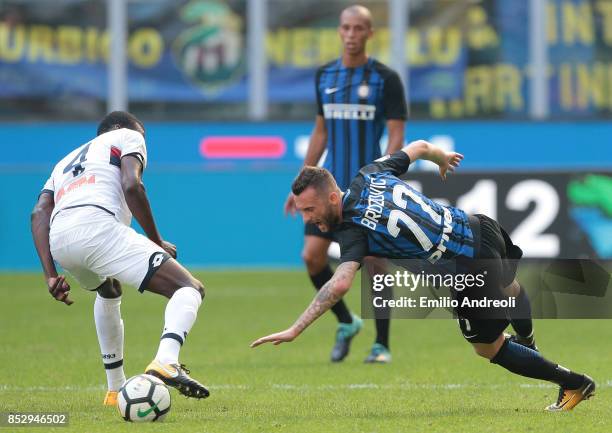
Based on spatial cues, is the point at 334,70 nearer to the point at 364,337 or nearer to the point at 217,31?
the point at 364,337

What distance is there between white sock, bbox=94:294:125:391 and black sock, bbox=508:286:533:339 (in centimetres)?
218

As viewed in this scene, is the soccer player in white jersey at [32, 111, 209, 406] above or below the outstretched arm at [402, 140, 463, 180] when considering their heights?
below

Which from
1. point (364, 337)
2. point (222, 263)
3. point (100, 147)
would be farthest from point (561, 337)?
point (222, 263)

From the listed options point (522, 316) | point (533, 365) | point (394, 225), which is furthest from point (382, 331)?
point (394, 225)

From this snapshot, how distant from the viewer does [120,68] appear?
64.3 feet

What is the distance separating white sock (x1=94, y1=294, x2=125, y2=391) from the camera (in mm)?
7371

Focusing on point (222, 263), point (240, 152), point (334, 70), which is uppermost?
point (334, 70)

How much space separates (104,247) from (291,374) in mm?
2443

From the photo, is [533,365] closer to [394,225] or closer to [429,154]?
[394,225]

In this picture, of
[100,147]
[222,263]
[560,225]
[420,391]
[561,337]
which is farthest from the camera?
[222,263]

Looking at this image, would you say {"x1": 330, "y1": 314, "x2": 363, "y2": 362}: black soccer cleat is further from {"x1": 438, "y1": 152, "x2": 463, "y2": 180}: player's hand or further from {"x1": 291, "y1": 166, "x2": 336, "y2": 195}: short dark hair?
{"x1": 291, "y1": 166, "x2": 336, "y2": 195}: short dark hair

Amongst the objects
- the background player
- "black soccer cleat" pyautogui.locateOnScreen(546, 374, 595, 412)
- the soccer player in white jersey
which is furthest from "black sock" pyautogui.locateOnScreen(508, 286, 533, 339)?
the soccer player in white jersey

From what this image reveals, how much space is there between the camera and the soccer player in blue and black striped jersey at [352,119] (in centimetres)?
959

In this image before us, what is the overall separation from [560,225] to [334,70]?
536 centimetres
